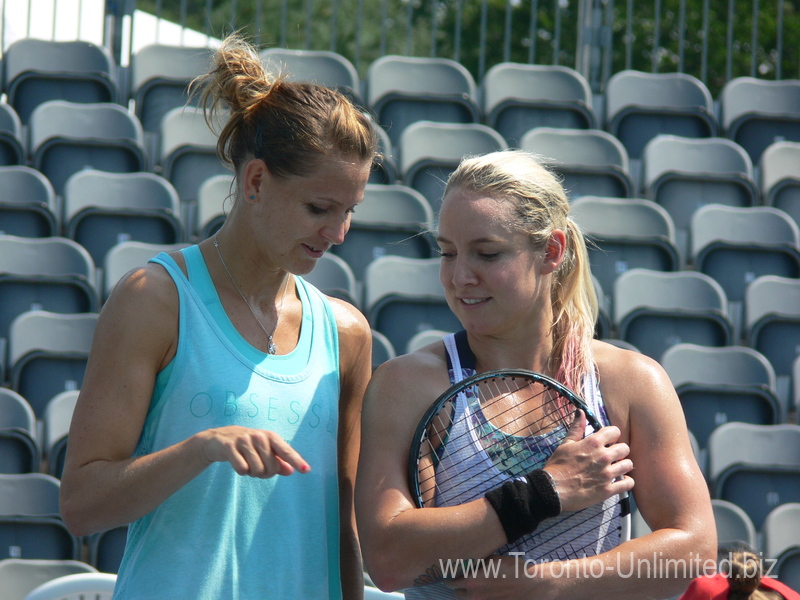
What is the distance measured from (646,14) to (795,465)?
1350cm

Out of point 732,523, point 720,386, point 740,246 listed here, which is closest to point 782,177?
point 740,246

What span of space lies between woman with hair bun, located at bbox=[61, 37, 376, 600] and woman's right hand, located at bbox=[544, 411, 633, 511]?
0.45 metres

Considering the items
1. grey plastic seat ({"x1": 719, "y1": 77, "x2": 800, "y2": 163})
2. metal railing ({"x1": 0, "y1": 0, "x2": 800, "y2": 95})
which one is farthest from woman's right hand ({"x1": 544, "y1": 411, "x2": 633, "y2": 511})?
metal railing ({"x1": 0, "y1": 0, "x2": 800, "y2": 95})

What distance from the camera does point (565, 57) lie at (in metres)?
15.7

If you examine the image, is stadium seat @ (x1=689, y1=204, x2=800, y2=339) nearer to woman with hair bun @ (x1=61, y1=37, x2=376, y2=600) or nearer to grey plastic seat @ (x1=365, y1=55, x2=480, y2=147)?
grey plastic seat @ (x1=365, y1=55, x2=480, y2=147)

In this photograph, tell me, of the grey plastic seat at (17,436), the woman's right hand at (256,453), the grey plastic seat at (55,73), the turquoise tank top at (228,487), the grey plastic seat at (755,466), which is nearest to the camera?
the woman's right hand at (256,453)

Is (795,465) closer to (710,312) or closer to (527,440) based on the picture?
(710,312)

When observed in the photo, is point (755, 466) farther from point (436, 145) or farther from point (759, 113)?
point (759, 113)

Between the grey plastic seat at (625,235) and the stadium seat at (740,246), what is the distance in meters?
0.17

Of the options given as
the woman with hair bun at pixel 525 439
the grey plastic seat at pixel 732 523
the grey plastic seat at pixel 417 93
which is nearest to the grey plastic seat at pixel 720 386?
the grey plastic seat at pixel 732 523

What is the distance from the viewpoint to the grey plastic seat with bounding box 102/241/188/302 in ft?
13.4

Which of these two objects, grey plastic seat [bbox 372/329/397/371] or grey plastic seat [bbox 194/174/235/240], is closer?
grey plastic seat [bbox 372/329/397/371]

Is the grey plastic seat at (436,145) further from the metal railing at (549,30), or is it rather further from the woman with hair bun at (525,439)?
the metal railing at (549,30)

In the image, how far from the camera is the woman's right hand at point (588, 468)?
1462 mm
